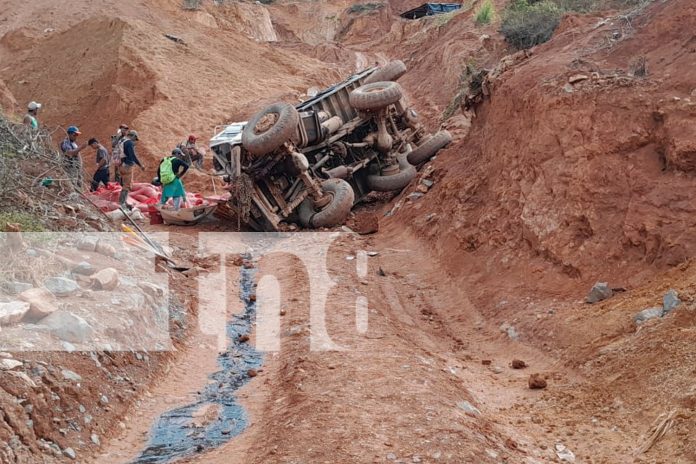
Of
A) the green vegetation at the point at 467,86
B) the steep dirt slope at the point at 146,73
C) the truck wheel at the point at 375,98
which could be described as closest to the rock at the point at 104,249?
the truck wheel at the point at 375,98

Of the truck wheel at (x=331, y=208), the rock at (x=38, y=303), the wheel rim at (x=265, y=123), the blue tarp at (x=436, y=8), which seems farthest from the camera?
the blue tarp at (x=436, y=8)

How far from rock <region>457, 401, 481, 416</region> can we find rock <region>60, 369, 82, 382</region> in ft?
10.3

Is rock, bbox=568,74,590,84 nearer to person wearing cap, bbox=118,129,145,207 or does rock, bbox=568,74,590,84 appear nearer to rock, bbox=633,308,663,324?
rock, bbox=633,308,663,324

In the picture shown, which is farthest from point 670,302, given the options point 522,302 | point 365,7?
point 365,7

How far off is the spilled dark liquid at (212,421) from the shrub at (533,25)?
13980mm

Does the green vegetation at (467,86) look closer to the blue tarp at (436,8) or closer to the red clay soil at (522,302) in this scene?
the red clay soil at (522,302)

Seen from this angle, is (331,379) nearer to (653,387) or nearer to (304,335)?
(304,335)

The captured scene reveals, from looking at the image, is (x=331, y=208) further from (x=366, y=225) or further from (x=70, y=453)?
(x=70, y=453)

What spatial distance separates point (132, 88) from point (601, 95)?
708 inches

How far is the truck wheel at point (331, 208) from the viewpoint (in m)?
14.2

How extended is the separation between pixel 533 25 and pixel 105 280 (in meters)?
15.4

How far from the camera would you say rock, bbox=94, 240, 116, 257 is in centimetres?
938

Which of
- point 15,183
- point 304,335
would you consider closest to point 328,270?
point 304,335

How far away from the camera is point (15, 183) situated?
9.36m
